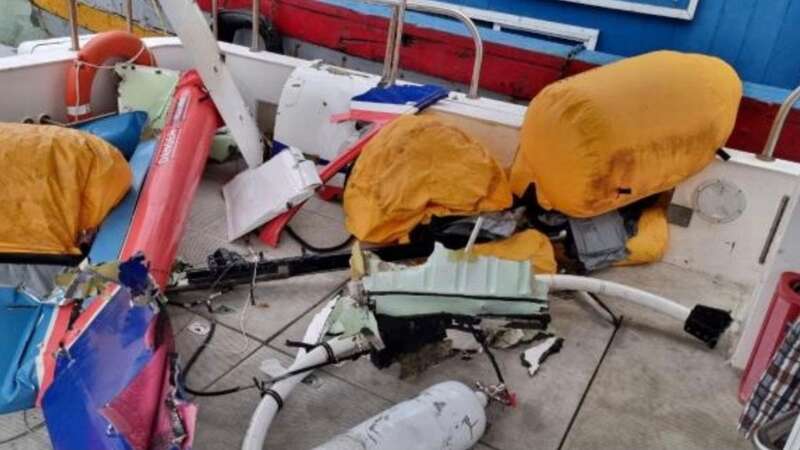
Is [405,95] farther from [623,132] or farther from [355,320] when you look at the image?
[355,320]

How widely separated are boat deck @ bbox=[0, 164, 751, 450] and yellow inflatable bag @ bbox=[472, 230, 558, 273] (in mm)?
161

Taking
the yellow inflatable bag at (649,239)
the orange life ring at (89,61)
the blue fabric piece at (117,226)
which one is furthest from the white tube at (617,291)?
the orange life ring at (89,61)

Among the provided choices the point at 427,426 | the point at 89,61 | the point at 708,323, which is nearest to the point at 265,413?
the point at 427,426

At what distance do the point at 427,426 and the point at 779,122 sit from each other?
1997mm

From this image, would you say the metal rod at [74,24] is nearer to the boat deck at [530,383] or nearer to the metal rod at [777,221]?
the boat deck at [530,383]

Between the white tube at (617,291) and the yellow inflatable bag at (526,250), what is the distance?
15cm

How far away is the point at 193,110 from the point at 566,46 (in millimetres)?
2428

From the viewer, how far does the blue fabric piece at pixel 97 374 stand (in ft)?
5.04

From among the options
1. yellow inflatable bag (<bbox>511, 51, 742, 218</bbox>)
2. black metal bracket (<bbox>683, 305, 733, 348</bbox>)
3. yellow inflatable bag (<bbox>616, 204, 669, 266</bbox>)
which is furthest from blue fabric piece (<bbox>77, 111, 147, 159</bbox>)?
black metal bracket (<bbox>683, 305, 733, 348</bbox>)

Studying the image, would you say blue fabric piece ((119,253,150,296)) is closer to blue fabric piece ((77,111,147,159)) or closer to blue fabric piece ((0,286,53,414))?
blue fabric piece ((0,286,53,414))

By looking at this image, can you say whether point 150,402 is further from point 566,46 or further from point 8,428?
point 566,46

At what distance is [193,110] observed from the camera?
3.07 metres

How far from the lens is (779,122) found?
260cm

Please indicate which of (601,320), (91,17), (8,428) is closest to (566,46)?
(601,320)
